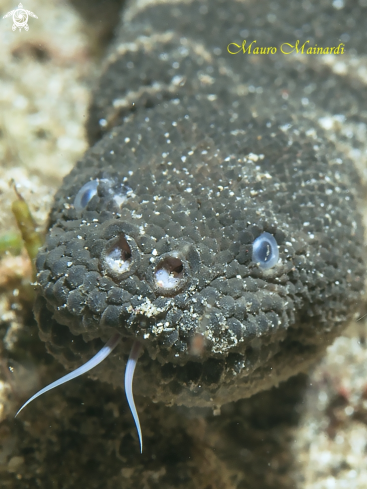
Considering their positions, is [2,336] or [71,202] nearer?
[71,202]

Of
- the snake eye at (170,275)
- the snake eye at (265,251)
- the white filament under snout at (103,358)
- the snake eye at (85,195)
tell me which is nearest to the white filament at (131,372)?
the white filament under snout at (103,358)

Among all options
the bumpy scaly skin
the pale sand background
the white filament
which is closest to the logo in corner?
the pale sand background

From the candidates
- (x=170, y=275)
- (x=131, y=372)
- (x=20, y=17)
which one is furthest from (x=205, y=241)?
(x=20, y=17)

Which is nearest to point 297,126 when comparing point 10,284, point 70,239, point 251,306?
point 251,306

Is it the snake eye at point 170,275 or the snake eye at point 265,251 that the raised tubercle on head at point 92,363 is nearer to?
the snake eye at point 170,275

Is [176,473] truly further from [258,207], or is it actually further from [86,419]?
[258,207]

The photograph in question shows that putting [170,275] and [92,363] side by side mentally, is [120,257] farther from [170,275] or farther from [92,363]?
[92,363]
